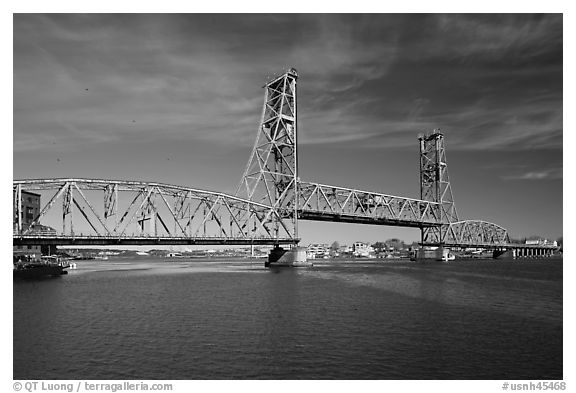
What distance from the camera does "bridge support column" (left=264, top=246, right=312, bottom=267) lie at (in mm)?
86562

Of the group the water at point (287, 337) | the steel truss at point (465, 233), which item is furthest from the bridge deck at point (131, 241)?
the steel truss at point (465, 233)

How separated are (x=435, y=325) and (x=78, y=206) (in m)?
53.9

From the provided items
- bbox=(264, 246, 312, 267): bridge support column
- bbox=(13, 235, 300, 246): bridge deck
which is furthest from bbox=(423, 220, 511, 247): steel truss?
bbox=(13, 235, 300, 246): bridge deck

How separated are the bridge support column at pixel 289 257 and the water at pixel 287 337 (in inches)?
1847

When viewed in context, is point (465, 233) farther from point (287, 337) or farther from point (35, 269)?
point (287, 337)

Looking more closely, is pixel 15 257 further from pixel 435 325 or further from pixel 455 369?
pixel 455 369

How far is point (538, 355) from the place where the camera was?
2002cm

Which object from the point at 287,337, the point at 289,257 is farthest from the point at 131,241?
the point at 287,337

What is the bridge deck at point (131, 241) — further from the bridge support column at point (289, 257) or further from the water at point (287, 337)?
the water at point (287, 337)

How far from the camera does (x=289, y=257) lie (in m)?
87.2

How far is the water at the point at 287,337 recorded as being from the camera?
59.2 ft

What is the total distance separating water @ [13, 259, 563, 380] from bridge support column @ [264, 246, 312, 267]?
46923mm

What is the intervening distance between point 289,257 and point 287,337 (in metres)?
64.2

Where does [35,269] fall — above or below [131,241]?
below
